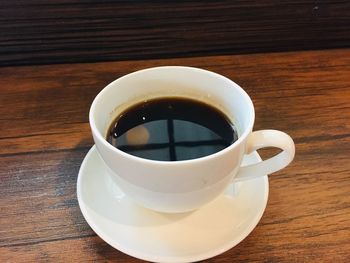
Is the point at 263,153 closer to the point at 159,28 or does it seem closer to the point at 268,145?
the point at 268,145

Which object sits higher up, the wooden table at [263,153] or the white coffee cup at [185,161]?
the white coffee cup at [185,161]

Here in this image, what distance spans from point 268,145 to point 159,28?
419 mm

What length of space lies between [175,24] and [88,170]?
0.38 meters

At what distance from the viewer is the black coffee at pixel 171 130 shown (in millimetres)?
529

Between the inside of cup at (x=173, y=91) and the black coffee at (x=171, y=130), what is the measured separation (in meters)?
0.01

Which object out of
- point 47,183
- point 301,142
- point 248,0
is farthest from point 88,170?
point 248,0

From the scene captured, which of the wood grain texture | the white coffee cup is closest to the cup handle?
the white coffee cup

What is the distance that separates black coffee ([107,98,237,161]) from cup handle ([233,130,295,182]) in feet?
0.15

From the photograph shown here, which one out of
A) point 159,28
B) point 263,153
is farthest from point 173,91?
point 159,28

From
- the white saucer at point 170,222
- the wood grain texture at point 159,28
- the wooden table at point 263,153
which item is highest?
the wood grain texture at point 159,28

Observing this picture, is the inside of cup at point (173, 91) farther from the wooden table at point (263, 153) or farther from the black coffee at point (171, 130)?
the wooden table at point (263, 153)

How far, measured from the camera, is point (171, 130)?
Result: 0.57 m

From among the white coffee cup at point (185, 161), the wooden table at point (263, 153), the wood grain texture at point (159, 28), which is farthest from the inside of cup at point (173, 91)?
the wood grain texture at point (159, 28)

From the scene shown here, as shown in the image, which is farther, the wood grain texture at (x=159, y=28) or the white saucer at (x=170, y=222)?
the wood grain texture at (x=159, y=28)
